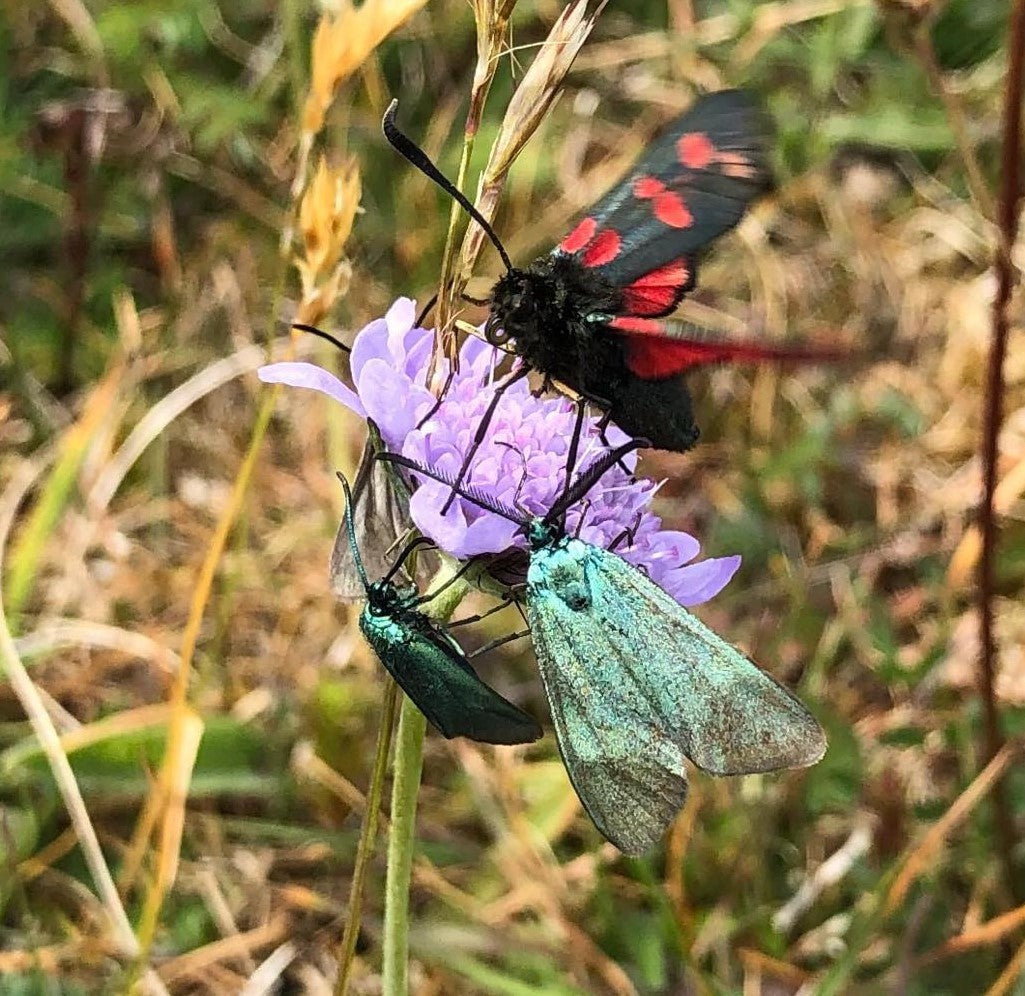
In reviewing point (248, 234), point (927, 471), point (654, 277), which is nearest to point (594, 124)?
point (248, 234)

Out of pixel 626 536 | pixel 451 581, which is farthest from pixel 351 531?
pixel 626 536

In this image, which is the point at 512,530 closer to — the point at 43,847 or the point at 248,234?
the point at 43,847

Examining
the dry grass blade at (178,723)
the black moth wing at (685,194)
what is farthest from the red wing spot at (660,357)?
the dry grass blade at (178,723)

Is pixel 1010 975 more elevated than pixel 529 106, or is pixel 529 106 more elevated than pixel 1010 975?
pixel 529 106

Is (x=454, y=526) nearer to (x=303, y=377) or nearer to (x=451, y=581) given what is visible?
(x=451, y=581)

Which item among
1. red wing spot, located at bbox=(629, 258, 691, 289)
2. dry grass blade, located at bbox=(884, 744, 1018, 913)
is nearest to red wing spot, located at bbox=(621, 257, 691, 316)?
red wing spot, located at bbox=(629, 258, 691, 289)

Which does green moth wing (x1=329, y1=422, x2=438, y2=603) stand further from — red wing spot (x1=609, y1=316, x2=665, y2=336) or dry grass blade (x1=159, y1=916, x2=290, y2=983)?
dry grass blade (x1=159, y1=916, x2=290, y2=983)

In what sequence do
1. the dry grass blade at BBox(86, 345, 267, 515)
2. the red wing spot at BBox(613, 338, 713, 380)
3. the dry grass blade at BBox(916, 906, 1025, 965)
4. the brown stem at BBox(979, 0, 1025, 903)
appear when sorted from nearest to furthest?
1. the red wing spot at BBox(613, 338, 713, 380)
2. the brown stem at BBox(979, 0, 1025, 903)
3. the dry grass blade at BBox(916, 906, 1025, 965)
4. the dry grass blade at BBox(86, 345, 267, 515)
